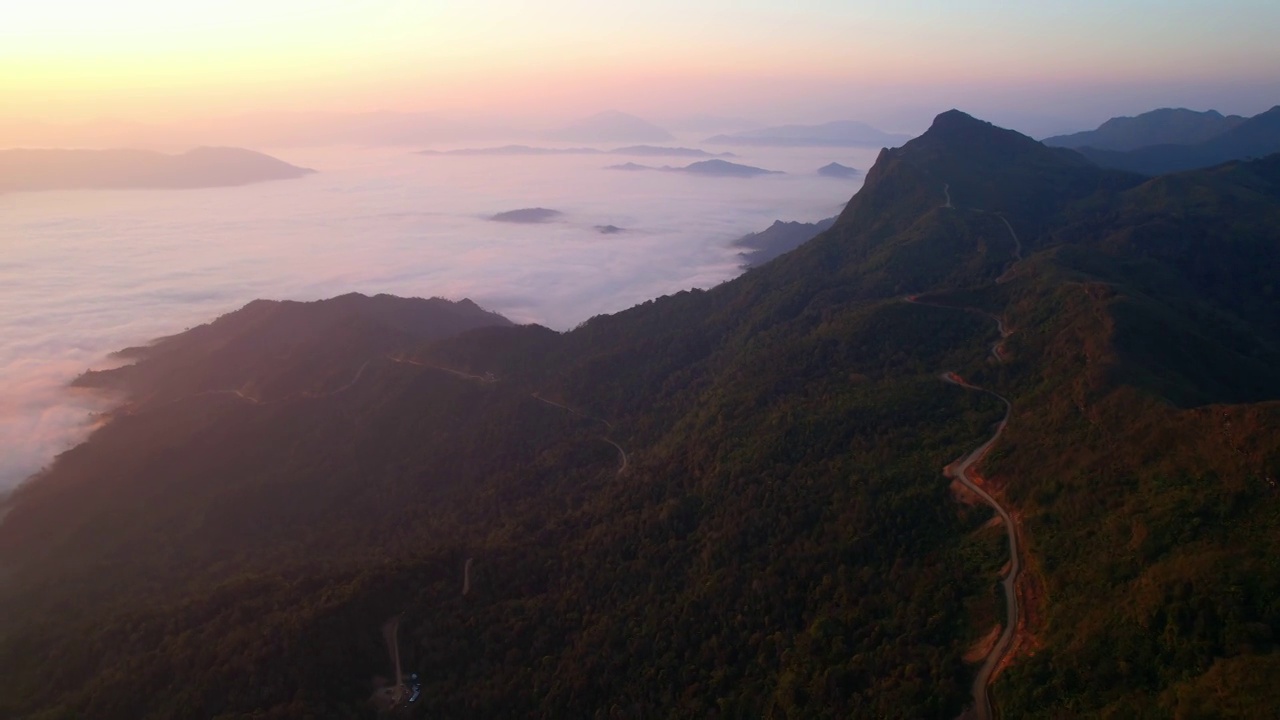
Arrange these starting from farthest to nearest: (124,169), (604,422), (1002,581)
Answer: (124,169) < (604,422) < (1002,581)

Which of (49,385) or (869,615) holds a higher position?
(869,615)

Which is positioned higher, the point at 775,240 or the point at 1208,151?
the point at 1208,151

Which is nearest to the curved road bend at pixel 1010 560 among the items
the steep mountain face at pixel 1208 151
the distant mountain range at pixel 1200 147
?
the distant mountain range at pixel 1200 147

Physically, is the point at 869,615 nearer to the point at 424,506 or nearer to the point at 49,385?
the point at 424,506

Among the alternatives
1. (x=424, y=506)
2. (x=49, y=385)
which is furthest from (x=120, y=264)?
(x=424, y=506)

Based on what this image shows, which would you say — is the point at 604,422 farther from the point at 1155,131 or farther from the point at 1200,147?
the point at 1155,131

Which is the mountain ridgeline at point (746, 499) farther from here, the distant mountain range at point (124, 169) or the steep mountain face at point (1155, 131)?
the distant mountain range at point (124, 169)

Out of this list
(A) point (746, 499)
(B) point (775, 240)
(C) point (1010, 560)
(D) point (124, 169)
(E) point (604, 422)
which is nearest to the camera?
(C) point (1010, 560)

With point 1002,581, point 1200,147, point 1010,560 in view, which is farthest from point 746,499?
point 1200,147
